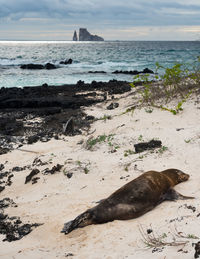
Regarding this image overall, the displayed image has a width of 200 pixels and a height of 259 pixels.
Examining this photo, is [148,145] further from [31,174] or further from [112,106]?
[112,106]

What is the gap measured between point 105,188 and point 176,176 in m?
1.25

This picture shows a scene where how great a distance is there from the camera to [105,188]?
535 centimetres

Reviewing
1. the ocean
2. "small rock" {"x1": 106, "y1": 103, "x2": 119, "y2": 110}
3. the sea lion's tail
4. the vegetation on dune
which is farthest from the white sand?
the ocean

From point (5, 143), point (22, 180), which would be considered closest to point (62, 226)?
point (22, 180)

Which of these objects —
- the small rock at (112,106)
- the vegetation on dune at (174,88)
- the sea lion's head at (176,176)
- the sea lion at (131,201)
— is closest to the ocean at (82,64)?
the vegetation on dune at (174,88)

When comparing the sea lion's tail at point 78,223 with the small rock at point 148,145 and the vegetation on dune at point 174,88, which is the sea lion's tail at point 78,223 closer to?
the small rock at point 148,145

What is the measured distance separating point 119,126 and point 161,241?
6.02 meters

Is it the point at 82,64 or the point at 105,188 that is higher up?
the point at 82,64

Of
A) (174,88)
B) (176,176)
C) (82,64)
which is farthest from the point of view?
(82,64)

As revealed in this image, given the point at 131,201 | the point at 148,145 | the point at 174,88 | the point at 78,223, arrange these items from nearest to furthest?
1. the point at 78,223
2. the point at 131,201
3. the point at 148,145
4. the point at 174,88

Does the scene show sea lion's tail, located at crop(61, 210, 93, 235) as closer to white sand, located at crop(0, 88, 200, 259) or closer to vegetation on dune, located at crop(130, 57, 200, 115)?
white sand, located at crop(0, 88, 200, 259)

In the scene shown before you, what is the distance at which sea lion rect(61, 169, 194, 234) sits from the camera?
13.6 feet

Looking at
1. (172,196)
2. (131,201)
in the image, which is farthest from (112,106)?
(131,201)

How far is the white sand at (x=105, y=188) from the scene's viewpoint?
351 cm
